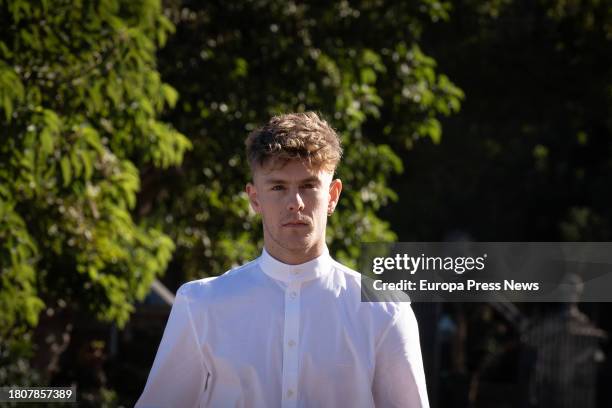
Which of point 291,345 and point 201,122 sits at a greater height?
point 201,122

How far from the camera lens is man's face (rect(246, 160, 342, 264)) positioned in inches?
137

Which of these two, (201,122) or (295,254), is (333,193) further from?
(201,122)

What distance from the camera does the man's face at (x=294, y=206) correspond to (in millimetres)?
3477

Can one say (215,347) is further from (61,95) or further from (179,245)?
(179,245)

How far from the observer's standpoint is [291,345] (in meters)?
3.48

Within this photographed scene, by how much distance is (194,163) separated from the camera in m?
11.3

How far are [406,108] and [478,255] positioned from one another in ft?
10.6

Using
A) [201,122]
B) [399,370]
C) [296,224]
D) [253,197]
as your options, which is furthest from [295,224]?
[201,122]

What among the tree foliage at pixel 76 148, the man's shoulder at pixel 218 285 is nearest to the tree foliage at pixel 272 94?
the tree foliage at pixel 76 148

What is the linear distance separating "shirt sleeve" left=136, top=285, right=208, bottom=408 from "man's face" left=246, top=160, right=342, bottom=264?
41 centimetres

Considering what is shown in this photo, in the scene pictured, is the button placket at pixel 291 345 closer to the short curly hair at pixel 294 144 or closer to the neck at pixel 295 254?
the neck at pixel 295 254

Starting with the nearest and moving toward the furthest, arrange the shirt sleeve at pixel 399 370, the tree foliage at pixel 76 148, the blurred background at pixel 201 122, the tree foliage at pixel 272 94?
the shirt sleeve at pixel 399 370, the tree foliage at pixel 76 148, the blurred background at pixel 201 122, the tree foliage at pixel 272 94

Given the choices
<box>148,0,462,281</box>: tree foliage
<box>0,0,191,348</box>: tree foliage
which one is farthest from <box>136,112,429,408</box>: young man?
<box>148,0,462,281</box>: tree foliage

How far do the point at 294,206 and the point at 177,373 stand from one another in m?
0.64
